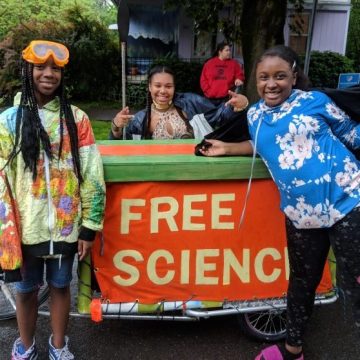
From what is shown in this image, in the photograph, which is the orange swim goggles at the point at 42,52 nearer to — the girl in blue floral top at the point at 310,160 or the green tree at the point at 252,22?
the girl in blue floral top at the point at 310,160

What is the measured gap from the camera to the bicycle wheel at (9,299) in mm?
2758

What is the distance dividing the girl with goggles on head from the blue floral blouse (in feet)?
2.74

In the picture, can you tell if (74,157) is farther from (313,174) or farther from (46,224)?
(313,174)

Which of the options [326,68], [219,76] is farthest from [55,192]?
[326,68]

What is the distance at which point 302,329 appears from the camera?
2.38 meters

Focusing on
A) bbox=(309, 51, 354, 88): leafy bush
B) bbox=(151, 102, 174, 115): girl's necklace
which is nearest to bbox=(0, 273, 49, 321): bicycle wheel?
bbox=(151, 102, 174, 115): girl's necklace

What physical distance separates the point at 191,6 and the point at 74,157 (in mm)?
6963

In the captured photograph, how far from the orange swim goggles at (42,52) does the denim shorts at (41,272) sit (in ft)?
2.88

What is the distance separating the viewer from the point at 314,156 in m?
1.97

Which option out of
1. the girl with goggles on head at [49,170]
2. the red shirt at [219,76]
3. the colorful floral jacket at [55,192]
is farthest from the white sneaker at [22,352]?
the red shirt at [219,76]

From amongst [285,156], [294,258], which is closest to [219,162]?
[285,156]

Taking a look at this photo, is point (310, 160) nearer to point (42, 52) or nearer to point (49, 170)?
point (49, 170)

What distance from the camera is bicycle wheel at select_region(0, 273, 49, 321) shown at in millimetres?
2758

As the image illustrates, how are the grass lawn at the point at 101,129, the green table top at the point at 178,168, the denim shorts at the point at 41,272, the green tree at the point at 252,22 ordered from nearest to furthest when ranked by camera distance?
the denim shorts at the point at 41,272
the green table top at the point at 178,168
the green tree at the point at 252,22
the grass lawn at the point at 101,129
